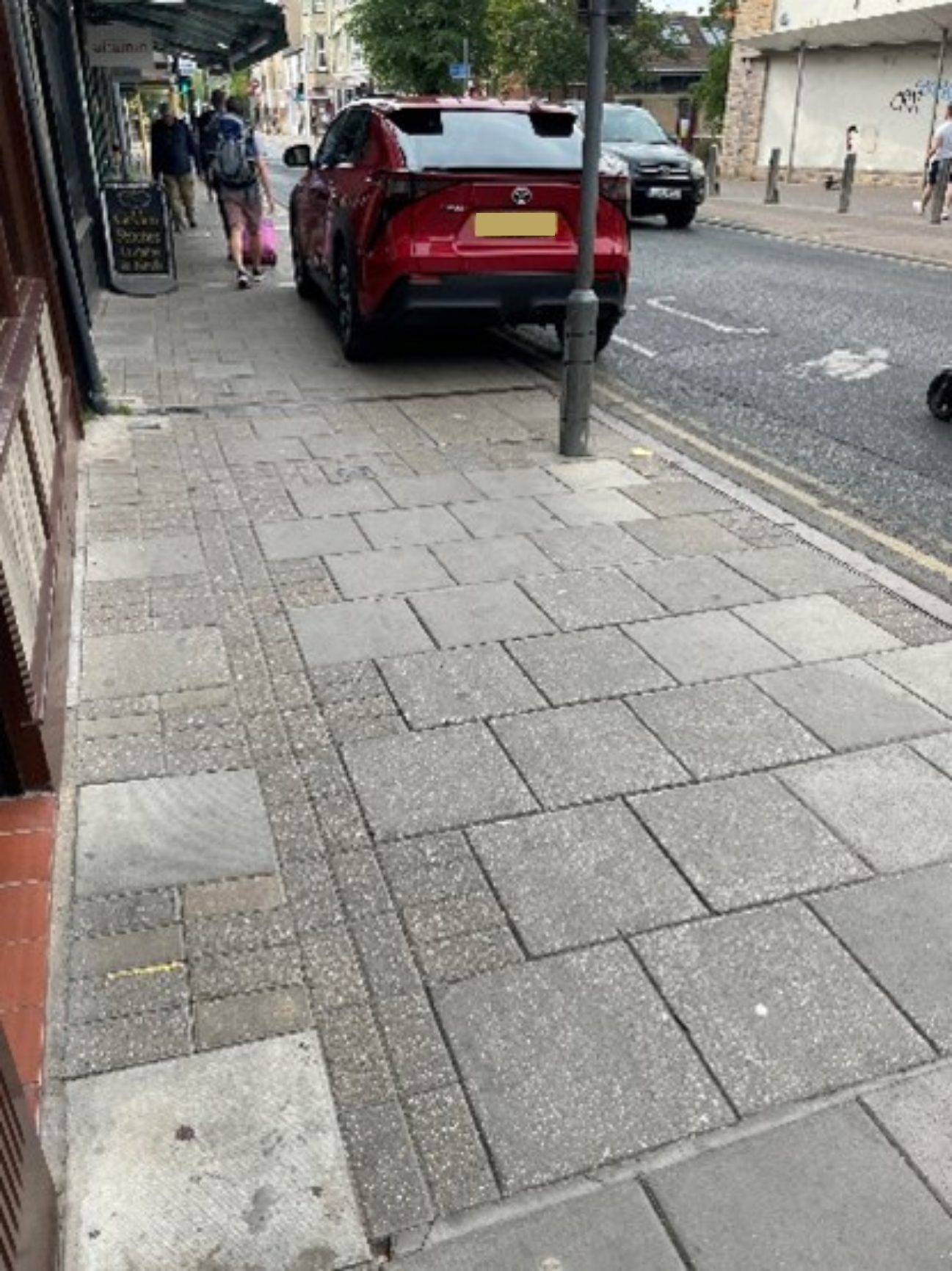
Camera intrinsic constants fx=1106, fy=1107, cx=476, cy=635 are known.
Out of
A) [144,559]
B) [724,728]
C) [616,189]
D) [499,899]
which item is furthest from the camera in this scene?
[616,189]

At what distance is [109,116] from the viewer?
16.9 m

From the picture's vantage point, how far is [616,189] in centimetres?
729

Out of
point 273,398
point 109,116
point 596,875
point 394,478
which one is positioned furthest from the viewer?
point 109,116

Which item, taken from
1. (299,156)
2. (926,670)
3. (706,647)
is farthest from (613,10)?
(299,156)

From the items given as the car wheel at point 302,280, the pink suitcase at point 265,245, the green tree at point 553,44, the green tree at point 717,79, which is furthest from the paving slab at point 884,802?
the green tree at point 717,79

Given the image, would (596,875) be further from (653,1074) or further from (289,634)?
(289,634)

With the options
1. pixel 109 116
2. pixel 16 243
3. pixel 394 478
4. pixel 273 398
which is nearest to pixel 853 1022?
pixel 394 478

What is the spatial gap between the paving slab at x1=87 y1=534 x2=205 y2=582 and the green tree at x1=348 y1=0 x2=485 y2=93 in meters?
37.2

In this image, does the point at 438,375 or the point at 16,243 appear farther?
the point at 438,375

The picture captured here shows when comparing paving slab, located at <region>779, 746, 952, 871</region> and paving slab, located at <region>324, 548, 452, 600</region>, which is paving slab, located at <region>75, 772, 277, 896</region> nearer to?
paving slab, located at <region>324, 548, 452, 600</region>

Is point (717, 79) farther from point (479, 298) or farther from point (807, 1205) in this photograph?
point (807, 1205)

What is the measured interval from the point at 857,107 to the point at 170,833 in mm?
31701

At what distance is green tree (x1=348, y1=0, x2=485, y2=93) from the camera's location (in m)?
37.0

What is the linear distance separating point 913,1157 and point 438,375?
6.48 m
